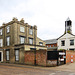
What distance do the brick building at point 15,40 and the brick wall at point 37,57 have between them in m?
1.56

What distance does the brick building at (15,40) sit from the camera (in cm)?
2146

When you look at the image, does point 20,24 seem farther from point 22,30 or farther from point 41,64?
point 41,64

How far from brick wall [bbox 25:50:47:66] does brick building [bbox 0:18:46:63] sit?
1.56 m

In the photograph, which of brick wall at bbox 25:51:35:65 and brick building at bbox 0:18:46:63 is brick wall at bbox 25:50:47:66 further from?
brick building at bbox 0:18:46:63

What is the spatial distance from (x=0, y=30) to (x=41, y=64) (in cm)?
1788

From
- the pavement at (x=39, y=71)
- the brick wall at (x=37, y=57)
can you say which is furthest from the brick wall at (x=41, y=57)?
the pavement at (x=39, y=71)

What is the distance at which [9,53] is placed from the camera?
79.7ft

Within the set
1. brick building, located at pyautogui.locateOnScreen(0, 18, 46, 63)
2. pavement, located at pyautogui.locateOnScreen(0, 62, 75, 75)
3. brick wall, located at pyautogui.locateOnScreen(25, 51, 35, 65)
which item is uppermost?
brick building, located at pyautogui.locateOnScreen(0, 18, 46, 63)

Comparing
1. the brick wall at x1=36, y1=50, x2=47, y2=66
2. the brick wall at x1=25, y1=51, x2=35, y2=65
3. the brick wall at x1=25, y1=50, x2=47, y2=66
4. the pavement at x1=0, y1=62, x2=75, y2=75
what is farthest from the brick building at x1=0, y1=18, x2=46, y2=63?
the pavement at x1=0, y1=62, x2=75, y2=75

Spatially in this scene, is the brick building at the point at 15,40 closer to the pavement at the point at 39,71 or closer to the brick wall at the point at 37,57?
the brick wall at the point at 37,57

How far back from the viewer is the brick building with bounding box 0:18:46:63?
2146 cm

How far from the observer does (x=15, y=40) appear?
23.2 metres

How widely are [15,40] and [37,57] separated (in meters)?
8.39

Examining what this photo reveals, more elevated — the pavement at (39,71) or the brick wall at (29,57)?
the brick wall at (29,57)
